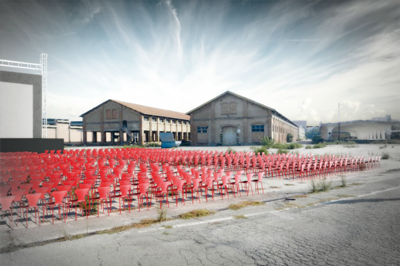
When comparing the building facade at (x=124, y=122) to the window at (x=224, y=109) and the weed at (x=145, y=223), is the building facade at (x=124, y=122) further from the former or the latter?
the weed at (x=145, y=223)

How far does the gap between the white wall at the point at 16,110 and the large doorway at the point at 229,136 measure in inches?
1072

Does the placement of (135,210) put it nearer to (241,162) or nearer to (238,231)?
(238,231)

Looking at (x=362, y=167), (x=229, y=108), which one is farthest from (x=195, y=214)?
(x=229, y=108)

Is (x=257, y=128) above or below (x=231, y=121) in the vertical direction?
below

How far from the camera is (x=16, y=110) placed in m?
25.2

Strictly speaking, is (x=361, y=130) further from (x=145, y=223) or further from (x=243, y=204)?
(x=145, y=223)

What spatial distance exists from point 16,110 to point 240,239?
2992 centimetres

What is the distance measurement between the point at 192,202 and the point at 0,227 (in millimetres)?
4962

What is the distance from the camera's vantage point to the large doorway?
3925 cm

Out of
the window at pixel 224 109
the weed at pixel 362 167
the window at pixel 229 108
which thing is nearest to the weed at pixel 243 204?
the weed at pixel 362 167

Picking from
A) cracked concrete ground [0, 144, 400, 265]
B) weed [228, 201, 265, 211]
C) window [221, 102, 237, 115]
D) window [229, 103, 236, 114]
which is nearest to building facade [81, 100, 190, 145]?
window [221, 102, 237, 115]

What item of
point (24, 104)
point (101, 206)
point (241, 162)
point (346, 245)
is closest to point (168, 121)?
point (24, 104)

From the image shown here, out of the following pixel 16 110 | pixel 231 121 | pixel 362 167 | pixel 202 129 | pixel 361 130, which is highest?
pixel 16 110

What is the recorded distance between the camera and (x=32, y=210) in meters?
6.80
